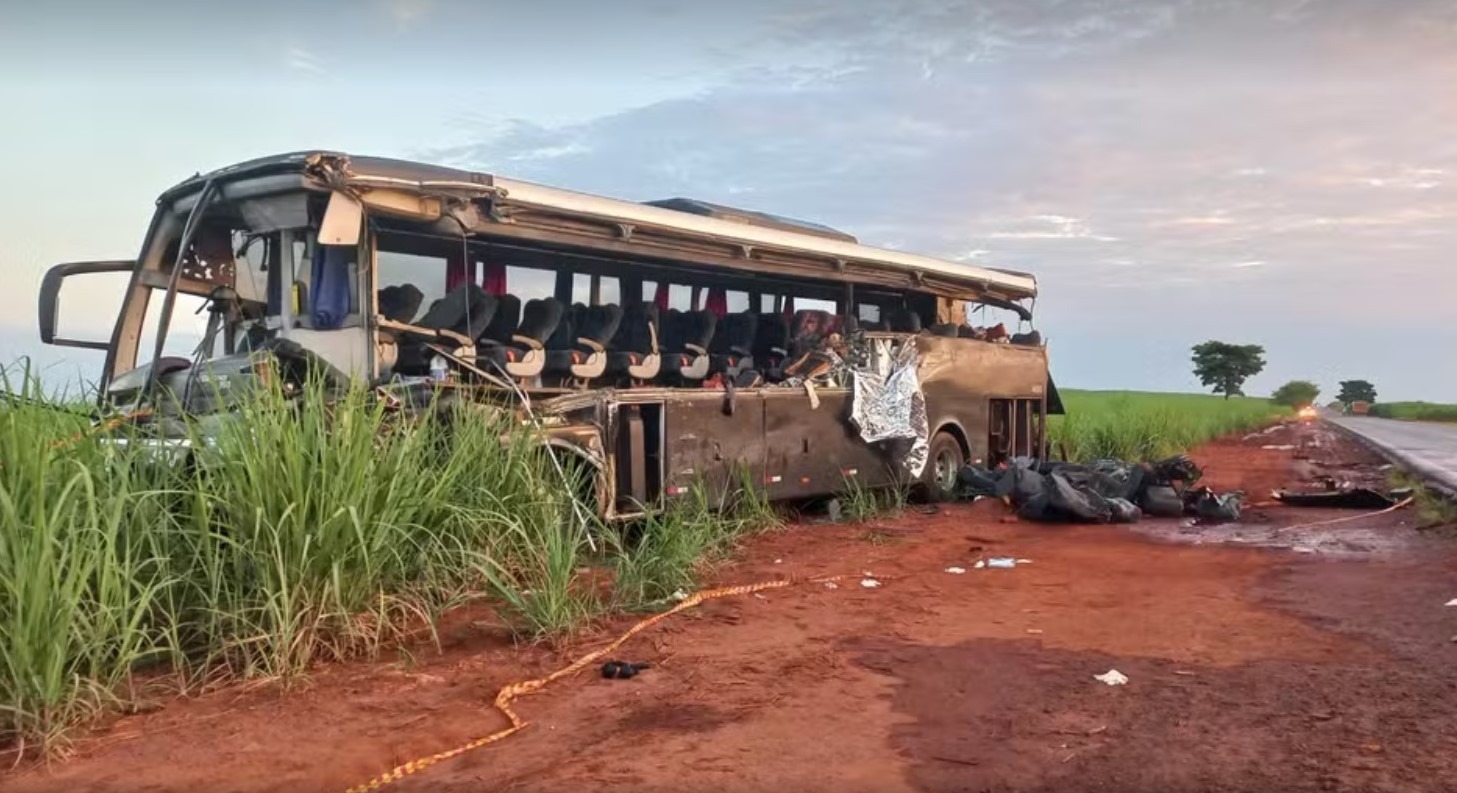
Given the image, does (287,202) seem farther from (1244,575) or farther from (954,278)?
(954,278)

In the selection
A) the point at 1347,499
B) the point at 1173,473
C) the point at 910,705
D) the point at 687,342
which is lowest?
the point at 910,705

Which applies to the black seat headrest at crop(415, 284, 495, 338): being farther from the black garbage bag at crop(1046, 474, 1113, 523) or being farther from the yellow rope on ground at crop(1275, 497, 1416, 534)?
the yellow rope on ground at crop(1275, 497, 1416, 534)

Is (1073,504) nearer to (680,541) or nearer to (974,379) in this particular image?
(974,379)

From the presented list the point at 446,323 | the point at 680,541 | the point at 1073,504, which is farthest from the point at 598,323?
the point at 1073,504

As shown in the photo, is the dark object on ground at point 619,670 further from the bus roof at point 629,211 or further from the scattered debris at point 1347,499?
the scattered debris at point 1347,499

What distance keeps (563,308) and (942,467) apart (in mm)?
5641

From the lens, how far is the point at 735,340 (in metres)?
12.0

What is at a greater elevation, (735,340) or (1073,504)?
(735,340)

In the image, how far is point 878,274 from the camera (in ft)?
41.6

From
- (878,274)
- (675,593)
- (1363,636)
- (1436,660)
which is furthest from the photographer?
(878,274)

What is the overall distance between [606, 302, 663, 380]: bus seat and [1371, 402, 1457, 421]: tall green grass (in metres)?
56.3

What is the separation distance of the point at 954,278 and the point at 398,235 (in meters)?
7.86

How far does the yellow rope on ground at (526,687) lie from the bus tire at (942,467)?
549 cm

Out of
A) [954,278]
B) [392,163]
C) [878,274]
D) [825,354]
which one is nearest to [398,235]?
[392,163]
